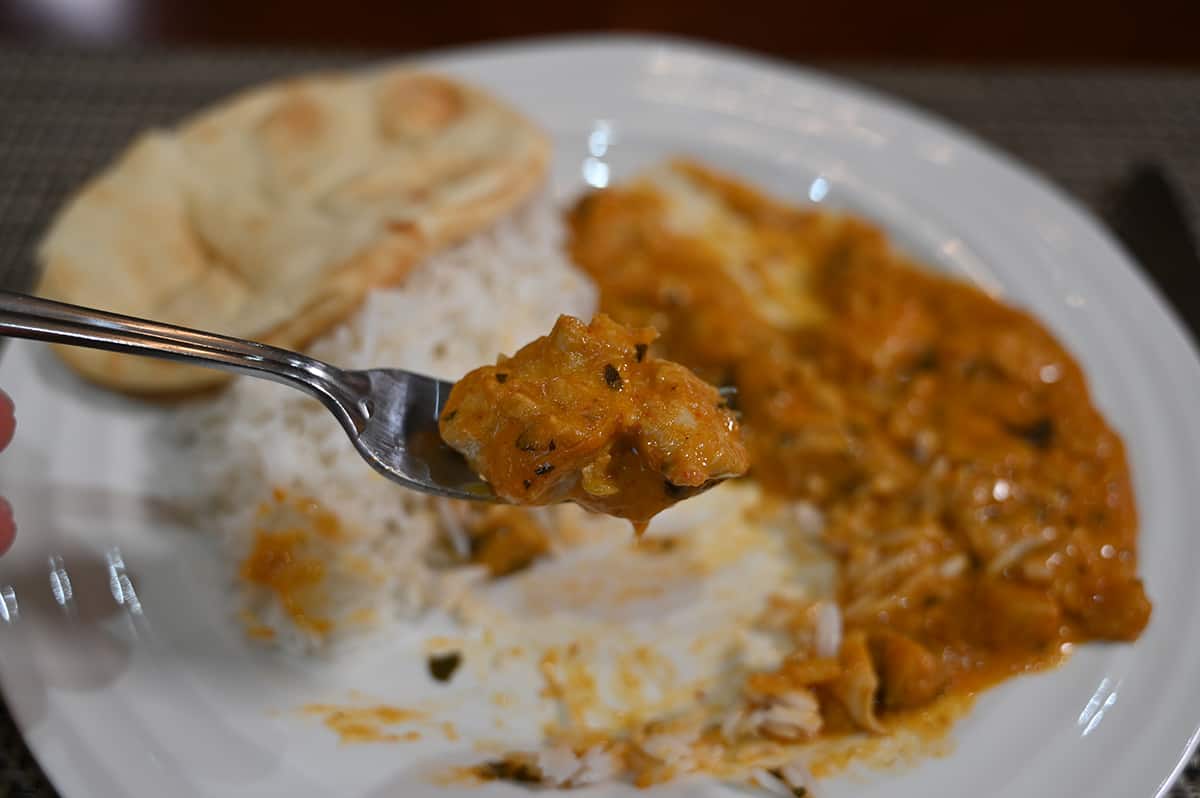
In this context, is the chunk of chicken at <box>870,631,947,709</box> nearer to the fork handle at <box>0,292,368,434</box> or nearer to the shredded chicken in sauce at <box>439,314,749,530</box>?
the shredded chicken in sauce at <box>439,314,749,530</box>

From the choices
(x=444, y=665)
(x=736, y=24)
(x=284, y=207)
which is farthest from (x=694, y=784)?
(x=736, y=24)

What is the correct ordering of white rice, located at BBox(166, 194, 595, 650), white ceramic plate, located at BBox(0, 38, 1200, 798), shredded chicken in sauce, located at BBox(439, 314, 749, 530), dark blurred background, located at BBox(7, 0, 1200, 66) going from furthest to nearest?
dark blurred background, located at BBox(7, 0, 1200, 66) < white rice, located at BBox(166, 194, 595, 650) < white ceramic plate, located at BBox(0, 38, 1200, 798) < shredded chicken in sauce, located at BBox(439, 314, 749, 530)

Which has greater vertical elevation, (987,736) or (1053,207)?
(1053,207)

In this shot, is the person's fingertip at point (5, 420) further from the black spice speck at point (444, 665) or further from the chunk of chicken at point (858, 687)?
the chunk of chicken at point (858, 687)

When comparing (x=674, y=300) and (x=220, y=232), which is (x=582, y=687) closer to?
(x=674, y=300)

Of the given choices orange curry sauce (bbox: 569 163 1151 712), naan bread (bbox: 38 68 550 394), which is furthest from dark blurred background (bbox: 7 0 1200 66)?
orange curry sauce (bbox: 569 163 1151 712)

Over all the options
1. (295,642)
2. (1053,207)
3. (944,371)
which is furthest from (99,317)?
(1053,207)
